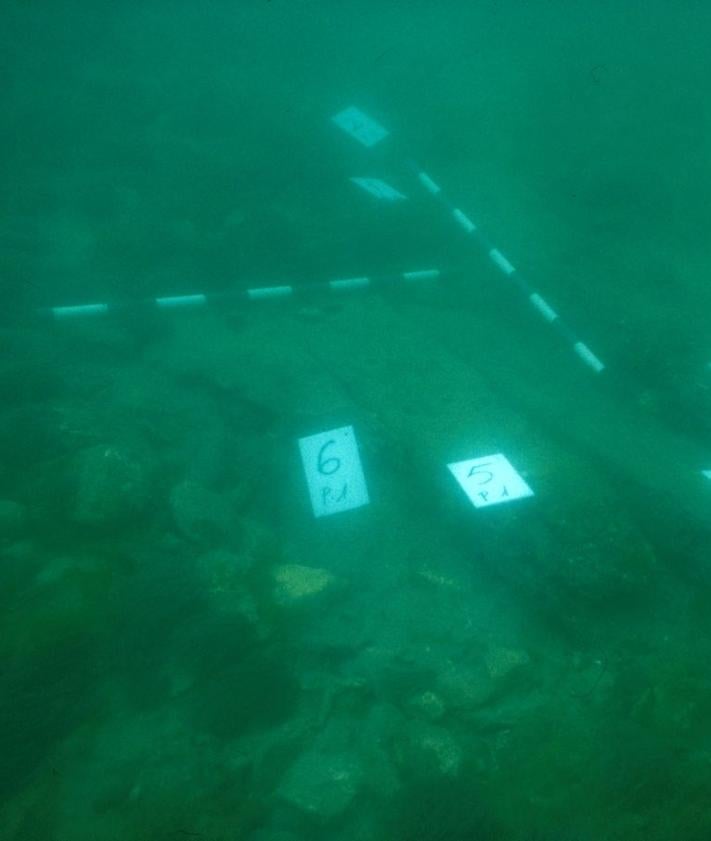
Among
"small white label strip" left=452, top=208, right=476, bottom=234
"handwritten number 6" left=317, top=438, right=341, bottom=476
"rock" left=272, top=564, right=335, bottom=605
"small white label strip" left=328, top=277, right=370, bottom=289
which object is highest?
"small white label strip" left=452, top=208, right=476, bottom=234

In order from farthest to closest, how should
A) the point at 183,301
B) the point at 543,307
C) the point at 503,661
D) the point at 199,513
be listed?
1. the point at 543,307
2. the point at 183,301
3. the point at 199,513
4. the point at 503,661

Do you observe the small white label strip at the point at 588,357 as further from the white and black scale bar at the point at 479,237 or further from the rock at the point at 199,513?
the rock at the point at 199,513

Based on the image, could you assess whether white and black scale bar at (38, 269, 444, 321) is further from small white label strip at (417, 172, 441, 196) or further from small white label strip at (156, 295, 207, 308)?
small white label strip at (417, 172, 441, 196)

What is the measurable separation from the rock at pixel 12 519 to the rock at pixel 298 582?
1.23m

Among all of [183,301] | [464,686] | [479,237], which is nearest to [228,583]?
[464,686]

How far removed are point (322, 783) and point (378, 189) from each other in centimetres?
567

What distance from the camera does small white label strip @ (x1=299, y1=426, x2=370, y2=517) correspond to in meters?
3.05

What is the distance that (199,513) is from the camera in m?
2.89

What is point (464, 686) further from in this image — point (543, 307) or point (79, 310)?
point (79, 310)

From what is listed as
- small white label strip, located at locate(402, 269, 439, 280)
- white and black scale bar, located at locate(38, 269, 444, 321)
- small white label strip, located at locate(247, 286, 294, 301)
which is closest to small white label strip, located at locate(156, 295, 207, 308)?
white and black scale bar, located at locate(38, 269, 444, 321)

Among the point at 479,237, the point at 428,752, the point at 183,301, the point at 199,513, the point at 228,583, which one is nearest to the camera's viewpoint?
the point at 428,752

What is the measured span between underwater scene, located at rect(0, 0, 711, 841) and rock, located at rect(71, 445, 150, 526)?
1 centimetres

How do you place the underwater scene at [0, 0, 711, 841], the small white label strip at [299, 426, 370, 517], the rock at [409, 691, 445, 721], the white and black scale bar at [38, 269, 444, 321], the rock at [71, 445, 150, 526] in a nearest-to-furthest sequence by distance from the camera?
the underwater scene at [0, 0, 711, 841] < the rock at [409, 691, 445, 721] < the rock at [71, 445, 150, 526] < the small white label strip at [299, 426, 370, 517] < the white and black scale bar at [38, 269, 444, 321]

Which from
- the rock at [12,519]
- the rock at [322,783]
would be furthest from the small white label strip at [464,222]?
the rock at [322,783]
